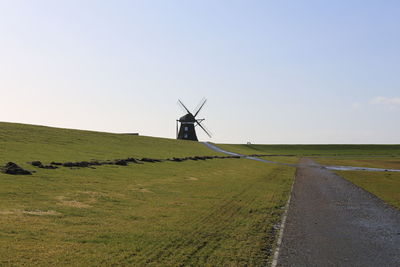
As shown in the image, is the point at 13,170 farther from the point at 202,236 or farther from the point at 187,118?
the point at 187,118

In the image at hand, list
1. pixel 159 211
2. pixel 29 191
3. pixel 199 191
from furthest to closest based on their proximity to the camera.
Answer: pixel 199 191, pixel 29 191, pixel 159 211

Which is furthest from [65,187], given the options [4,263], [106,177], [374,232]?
[374,232]

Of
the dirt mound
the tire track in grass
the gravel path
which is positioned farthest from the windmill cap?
the tire track in grass

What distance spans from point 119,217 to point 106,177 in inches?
590

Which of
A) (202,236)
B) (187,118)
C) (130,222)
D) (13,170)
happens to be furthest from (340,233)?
(187,118)

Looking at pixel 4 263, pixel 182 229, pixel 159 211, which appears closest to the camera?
pixel 4 263

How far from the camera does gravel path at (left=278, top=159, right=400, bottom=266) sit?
40.6 feet

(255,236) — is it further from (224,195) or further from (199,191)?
(199,191)

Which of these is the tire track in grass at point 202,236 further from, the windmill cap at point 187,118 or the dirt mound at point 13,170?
the windmill cap at point 187,118

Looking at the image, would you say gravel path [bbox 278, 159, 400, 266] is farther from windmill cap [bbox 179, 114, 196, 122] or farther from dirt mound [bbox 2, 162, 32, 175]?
windmill cap [bbox 179, 114, 196, 122]

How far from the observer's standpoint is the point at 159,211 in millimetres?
20438

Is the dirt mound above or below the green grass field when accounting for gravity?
above

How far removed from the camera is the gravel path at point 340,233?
12370mm

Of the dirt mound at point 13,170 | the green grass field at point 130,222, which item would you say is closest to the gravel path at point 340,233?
the green grass field at point 130,222
